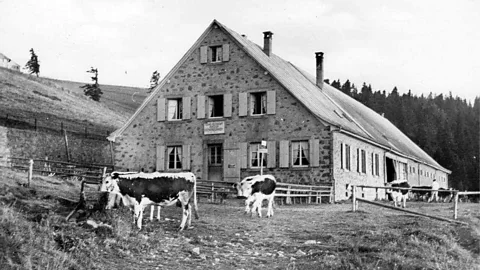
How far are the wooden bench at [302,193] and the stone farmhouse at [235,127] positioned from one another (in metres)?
0.42

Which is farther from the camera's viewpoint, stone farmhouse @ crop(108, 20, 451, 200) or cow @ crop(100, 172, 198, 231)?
stone farmhouse @ crop(108, 20, 451, 200)

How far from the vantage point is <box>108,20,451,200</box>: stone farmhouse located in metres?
30.6

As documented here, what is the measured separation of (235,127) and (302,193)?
465cm

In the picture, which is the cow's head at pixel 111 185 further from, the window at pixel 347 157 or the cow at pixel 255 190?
the window at pixel 347 157

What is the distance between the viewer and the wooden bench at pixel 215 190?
27.5 meters

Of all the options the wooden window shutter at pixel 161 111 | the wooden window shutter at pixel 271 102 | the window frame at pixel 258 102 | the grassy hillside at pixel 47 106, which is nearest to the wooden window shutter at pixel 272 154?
the wooden window shutter at pixel 271 102

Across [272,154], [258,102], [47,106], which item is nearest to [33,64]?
[47,106]

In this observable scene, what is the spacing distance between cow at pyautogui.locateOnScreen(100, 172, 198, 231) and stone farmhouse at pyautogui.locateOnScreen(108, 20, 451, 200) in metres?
13.0

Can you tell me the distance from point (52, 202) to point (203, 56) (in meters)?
16.3

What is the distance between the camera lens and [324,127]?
3022cm

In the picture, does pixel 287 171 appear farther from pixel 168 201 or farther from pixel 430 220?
pixel 168 201

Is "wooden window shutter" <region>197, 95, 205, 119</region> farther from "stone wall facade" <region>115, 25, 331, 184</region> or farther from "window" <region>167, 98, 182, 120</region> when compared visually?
"window" <region>167, 98, 182, 120</region>

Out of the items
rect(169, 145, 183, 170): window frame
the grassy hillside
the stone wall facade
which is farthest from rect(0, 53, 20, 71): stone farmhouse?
rect(169, 145, 183, 170): window frame

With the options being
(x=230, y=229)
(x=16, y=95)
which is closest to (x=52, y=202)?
(x=230, y=229)
